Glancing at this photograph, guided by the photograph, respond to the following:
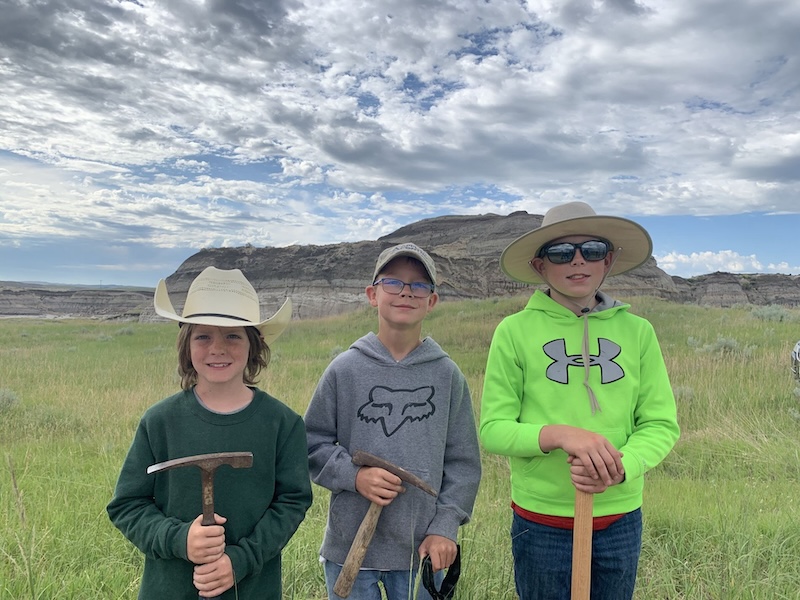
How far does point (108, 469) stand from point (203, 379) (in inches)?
153

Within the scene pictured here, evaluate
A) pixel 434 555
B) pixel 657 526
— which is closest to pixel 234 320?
pixel 434 555

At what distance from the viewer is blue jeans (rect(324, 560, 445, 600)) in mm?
2182

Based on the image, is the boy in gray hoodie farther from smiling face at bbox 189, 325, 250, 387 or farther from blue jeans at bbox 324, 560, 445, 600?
smiling face at bbox 189, 325, 250, 387

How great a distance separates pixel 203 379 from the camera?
6.86ft

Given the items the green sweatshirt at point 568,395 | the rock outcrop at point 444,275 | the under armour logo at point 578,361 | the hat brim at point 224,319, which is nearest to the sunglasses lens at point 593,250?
the green sweatshirt at point 568,395

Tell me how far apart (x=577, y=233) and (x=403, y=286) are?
83cm

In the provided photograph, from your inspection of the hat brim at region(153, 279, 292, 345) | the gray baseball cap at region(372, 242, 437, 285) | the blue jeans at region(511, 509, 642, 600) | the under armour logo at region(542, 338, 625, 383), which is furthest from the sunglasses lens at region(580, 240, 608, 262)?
the hat brim at region(153, 279, 292, 345)

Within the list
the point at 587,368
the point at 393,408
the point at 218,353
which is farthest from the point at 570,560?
the point at 218,353

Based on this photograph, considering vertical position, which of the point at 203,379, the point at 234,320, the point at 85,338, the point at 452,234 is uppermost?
the point at 452,234

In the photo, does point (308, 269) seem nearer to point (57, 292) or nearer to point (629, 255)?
point (629, 255)

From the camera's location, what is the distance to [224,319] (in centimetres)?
205

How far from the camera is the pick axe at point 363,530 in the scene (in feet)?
6.70

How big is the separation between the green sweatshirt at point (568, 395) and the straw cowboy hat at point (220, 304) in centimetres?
98

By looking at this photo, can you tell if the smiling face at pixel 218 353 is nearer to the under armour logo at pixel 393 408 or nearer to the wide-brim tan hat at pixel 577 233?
the under armour logo at pixel 393 408
